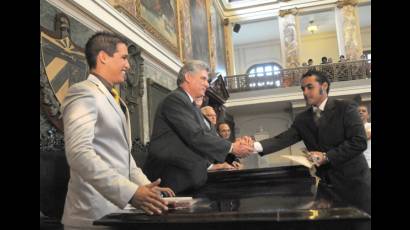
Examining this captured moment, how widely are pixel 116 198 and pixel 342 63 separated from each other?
53.0 feet

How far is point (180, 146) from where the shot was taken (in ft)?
10.0

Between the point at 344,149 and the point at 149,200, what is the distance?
2.10m

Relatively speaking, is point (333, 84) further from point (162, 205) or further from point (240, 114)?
point (162, 205)

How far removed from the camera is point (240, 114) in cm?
1886

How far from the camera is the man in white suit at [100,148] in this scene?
178 cm

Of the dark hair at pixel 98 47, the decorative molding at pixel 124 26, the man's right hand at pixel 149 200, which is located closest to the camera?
the man's right hand at pixel 149 200

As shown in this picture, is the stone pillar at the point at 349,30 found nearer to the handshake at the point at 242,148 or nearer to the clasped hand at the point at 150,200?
the handshake at the point at 242,148

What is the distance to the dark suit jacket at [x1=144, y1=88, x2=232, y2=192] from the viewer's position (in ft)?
9.76

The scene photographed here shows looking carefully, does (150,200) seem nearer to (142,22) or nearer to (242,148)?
(242,148)

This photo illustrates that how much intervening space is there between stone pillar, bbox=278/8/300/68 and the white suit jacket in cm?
1677

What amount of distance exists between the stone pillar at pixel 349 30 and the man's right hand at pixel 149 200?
17317mm

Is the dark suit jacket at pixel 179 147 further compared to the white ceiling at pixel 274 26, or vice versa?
the white ceiling at pixel 274 26

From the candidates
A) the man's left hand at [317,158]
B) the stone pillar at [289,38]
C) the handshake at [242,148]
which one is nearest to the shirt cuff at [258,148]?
the handshake at [242,148]
